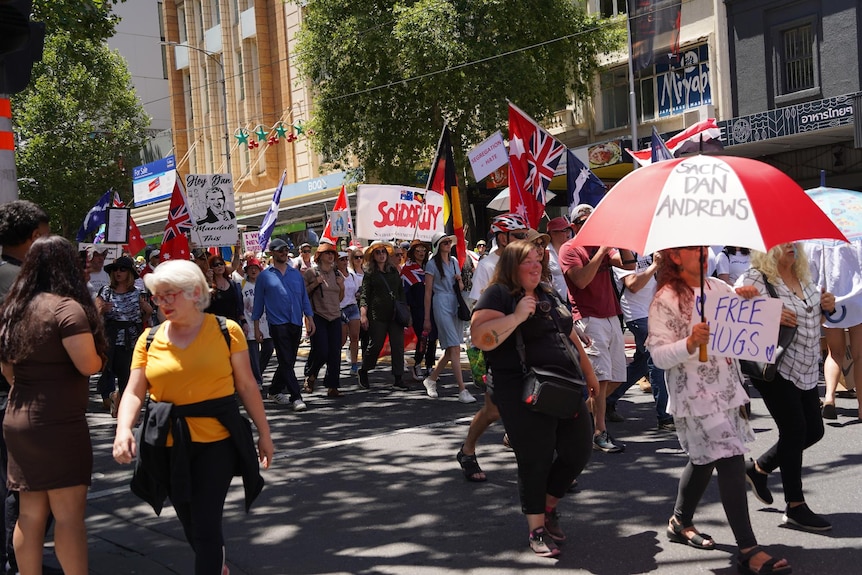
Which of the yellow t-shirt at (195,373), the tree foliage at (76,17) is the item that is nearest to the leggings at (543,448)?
the yellow t-shirt at (195,373)

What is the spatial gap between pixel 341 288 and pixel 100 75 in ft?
103

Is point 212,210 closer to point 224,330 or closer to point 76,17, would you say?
point 76,17

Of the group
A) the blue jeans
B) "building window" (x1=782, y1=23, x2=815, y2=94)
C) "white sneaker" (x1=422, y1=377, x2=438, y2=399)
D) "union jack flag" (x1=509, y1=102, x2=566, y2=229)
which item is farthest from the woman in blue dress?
"building window" (x1=782, y1=23, x2=815, y2=94)

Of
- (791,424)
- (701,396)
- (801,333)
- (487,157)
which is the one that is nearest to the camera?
(701,396)

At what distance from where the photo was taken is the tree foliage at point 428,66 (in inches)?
877

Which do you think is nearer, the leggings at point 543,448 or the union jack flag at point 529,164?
the leggings at point 543,448

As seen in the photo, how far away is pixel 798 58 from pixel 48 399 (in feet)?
69.8

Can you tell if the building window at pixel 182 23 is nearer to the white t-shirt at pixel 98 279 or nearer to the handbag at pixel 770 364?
the white t-shirt at pixel 98 279

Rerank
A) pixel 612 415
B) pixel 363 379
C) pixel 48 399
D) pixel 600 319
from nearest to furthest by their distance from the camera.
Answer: pixel 48 399 < pixel 600 319 < pixel 612 415 < pixel 363 379

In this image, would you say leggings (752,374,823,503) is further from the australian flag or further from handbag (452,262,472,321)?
the australian flag

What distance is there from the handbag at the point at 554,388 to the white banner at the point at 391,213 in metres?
8.11

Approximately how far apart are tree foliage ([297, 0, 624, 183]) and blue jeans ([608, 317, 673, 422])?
48.1 ft

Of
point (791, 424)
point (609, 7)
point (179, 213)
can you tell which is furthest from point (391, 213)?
point (609, 7)

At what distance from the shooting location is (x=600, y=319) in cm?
744
